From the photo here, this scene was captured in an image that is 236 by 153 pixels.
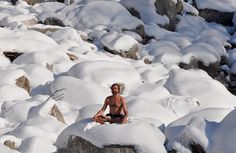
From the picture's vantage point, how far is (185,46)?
58.3ft

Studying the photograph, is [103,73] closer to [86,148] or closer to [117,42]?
[117,42]

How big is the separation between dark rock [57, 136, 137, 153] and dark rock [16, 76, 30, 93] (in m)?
3.93

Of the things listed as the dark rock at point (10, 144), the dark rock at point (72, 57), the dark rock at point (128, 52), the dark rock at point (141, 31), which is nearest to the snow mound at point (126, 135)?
the dark rock at point (10, 144)

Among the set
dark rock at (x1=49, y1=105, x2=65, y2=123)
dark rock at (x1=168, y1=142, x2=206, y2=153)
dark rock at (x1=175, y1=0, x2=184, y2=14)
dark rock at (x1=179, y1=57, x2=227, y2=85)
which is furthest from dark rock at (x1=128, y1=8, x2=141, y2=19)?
dark rock at (x1=168, y1=142, x2=206, y2=153)

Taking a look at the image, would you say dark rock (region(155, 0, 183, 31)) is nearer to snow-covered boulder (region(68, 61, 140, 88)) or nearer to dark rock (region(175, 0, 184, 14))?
dark rock (region(175, 0, 184, 14))

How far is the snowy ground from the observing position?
23.6ft

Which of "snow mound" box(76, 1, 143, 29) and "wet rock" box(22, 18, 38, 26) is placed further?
"snow mound" box(76, 1, 143, 29)

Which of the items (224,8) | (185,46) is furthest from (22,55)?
(224,8)

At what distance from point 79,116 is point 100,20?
906 centimetres

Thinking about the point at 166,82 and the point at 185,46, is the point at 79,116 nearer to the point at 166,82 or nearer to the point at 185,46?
the point at 166,82

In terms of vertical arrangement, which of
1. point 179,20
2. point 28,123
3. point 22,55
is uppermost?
point 28,123

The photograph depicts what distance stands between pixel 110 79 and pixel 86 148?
483 centimetres

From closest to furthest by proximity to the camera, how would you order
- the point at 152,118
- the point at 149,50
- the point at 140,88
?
the point at 152,118 < the point at 140,88 < the point at 149,50

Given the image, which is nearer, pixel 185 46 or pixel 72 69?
pixel 72 69
